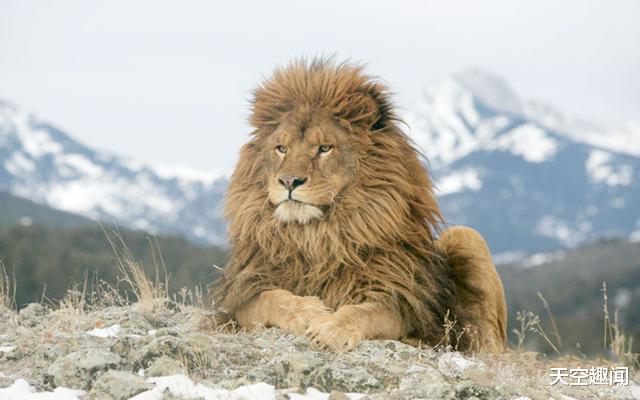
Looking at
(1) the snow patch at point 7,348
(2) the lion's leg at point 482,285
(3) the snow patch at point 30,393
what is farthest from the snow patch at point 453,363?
(1) the snow patch at point 7,348

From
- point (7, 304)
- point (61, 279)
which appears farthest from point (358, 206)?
point (61, 279)

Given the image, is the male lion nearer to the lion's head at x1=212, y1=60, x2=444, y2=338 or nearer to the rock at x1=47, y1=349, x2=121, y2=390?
the lion's head at x1=212, y1=60, x2=444, y2=338

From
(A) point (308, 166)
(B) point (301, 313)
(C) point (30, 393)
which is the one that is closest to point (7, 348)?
(C) point (30, 393)

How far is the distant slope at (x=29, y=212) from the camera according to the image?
161000 millimetres

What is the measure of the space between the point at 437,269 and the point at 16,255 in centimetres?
6609

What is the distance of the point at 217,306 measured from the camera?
23.2ft

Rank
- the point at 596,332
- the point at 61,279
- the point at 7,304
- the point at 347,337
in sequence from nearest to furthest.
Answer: the point at 347,337 → the point at 7,304 → the point at 61,279 → the point at 596,332

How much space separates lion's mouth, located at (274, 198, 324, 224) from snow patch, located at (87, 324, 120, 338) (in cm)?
140

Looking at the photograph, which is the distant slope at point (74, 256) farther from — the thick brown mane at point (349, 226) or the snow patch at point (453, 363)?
the snow patch at point (453, 363)

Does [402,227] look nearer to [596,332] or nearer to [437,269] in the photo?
[437,269]

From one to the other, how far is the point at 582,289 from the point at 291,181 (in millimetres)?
106545

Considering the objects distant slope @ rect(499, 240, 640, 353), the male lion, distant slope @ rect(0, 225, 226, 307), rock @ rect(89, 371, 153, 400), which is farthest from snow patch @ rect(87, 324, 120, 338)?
distant slope @ rect(499, 240, 640, 353)

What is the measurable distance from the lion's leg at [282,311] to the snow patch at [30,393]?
62.3 inches

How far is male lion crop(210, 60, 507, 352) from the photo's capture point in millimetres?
6434
